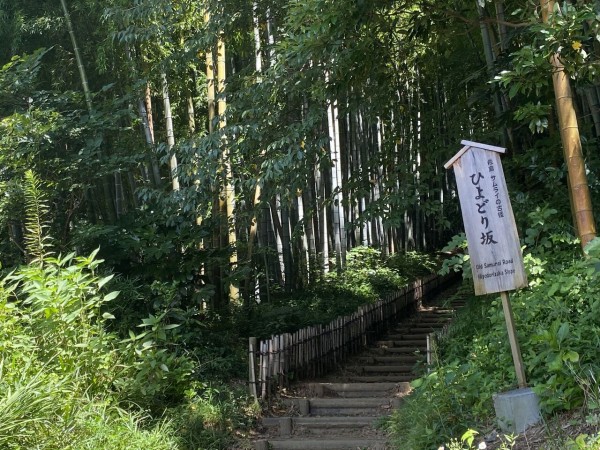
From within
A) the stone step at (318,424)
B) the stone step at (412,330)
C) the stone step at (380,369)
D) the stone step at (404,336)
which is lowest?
the stone step at (318,424)

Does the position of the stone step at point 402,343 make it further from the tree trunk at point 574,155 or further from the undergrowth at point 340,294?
the tree trunk at point 574,155

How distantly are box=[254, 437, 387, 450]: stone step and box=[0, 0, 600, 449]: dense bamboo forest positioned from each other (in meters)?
0.37

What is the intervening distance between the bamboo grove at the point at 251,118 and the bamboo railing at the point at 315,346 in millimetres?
884

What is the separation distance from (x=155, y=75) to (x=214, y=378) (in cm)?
425

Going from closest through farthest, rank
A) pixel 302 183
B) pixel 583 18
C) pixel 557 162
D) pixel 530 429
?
pixel 530 429, pixel 583 18, pixel 557 162, pixel 302 183

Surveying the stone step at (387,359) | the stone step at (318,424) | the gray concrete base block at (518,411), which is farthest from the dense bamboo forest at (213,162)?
the gray concrete base block at (518,411)

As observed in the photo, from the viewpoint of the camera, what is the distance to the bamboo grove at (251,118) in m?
6.79

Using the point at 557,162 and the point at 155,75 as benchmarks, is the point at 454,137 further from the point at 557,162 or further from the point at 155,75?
the point at 155,75

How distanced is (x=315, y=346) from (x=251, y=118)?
2.44 metres

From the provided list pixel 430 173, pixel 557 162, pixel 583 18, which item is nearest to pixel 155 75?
pixel 430 173

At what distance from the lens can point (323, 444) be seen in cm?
565

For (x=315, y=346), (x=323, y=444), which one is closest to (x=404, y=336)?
(x=315, y=346)

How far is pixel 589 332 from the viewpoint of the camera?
4.14 metres

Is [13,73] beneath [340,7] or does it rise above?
above
